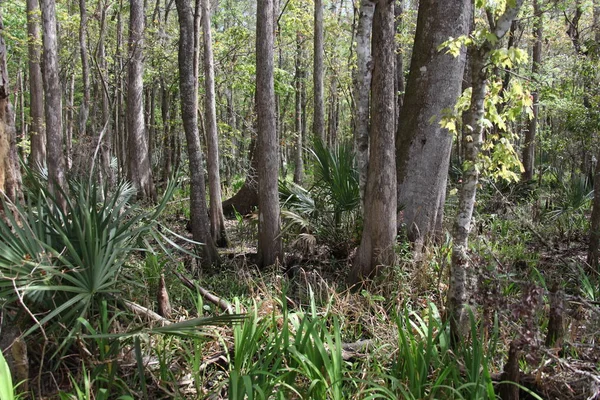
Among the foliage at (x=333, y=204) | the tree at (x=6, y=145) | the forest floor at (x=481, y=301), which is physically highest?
the tree at (x=6, y=145)

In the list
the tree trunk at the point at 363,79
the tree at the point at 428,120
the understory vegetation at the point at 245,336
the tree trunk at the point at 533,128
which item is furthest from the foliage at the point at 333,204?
the tree trunk at the point at 533,128

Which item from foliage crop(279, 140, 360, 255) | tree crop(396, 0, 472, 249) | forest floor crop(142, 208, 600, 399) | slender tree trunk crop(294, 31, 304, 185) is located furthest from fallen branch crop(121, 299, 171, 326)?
slender tree trunk crop(294, 31, 304, 185)

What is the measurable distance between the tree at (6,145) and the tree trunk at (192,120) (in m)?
3.97

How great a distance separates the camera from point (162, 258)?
780 cm

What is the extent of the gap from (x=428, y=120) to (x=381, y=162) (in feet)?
4.94

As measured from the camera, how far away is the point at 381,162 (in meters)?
6.12

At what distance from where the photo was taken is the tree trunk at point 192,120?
8156mm

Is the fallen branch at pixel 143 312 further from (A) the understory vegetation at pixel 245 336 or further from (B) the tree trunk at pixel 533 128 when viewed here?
(B) the tree trunk at pixel 533 128

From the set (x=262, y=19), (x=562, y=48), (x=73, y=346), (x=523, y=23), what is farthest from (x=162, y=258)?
(x=562, y=48)

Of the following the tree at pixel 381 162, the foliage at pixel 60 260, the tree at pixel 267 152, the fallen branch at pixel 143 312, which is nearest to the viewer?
the foliage at pixel 60 260

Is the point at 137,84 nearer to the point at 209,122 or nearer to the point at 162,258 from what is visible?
the point at 209,122

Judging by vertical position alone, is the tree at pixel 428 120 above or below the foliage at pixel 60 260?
above

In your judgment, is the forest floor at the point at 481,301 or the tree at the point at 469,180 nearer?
the forest floor at the point at 481,301

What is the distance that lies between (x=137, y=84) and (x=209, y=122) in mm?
5285
